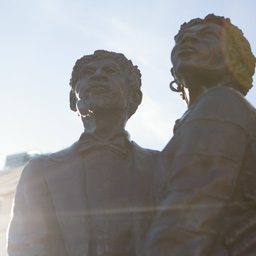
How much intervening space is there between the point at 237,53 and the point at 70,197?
5.44 feet

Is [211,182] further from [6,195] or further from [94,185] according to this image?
[6,195]

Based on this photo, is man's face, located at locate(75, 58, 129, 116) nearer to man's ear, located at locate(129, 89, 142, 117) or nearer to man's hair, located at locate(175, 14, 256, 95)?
man's ear, located at locate(129, 89, 142, 117)

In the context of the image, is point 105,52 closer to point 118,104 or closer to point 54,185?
point 118,104

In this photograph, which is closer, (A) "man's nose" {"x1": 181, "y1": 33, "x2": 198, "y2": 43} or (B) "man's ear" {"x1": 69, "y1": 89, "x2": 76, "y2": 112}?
(A) "man's nose" {"x1": 181, "y1": 33, "x2": 198, "y2": 43}

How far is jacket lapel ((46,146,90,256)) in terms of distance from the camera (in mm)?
3445

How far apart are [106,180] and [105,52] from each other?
1.28m

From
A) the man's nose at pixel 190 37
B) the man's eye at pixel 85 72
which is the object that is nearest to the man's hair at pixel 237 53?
the man's nose at pixel 190 37

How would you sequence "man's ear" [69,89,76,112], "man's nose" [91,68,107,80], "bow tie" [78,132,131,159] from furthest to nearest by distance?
"man's ear" [69,89,76,112], "man's nose" [91,68,107,80], "bow tie" [78,132,131,159]

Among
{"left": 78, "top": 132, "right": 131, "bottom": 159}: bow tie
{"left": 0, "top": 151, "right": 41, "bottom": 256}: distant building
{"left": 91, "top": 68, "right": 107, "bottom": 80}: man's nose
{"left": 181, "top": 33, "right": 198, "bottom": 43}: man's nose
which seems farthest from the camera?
{"left": 0, "top": 151, "right": 41, "bottom": 256}: distant building

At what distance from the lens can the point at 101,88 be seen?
4.02m

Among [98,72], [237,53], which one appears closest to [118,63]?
[98,72]

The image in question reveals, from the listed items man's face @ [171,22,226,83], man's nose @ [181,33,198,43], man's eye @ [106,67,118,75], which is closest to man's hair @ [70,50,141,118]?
man's eye @ [106,67,118,75]

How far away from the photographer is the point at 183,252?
2533 mm

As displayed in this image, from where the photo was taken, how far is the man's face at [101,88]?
3982 mm
